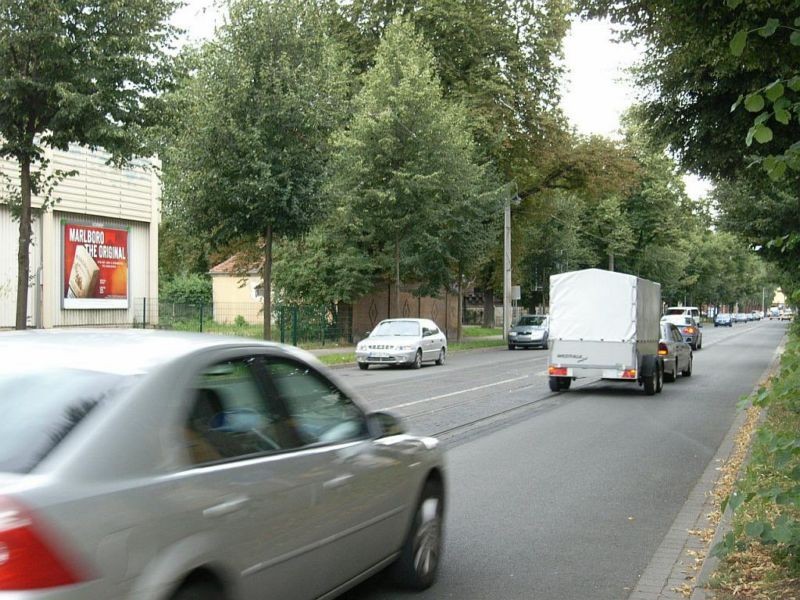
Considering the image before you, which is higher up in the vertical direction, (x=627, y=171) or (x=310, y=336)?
(x=627, y=171)

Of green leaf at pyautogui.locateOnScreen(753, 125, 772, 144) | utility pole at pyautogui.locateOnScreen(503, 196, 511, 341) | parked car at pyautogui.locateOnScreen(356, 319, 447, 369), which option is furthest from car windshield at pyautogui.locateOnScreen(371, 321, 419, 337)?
green leaf at pyautogui.locateOnScreen(753, 125, 772, 144)

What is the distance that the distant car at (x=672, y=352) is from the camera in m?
20.0

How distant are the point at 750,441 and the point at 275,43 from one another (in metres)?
15.3

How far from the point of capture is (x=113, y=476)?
9.57 ft

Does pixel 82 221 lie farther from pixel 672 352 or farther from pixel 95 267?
pixel 672 352

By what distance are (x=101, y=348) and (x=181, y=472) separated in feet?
2.20

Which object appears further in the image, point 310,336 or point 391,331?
point 310,336

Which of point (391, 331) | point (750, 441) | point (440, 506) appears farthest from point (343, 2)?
point (440, 506)

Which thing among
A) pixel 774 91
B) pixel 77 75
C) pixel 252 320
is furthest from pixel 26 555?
pixel 252 320

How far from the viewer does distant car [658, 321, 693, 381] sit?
20047 mm

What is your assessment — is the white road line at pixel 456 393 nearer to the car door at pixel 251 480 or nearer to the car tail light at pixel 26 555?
the car door at pixel 251 480

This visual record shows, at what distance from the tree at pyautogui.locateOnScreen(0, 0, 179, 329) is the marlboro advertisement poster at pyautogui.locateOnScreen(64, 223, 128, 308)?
10.9 metres

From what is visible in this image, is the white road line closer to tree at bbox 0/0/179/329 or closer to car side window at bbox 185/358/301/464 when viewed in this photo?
tree at bbox 0/0/179/329

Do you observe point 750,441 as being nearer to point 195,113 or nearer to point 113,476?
point 113,476
